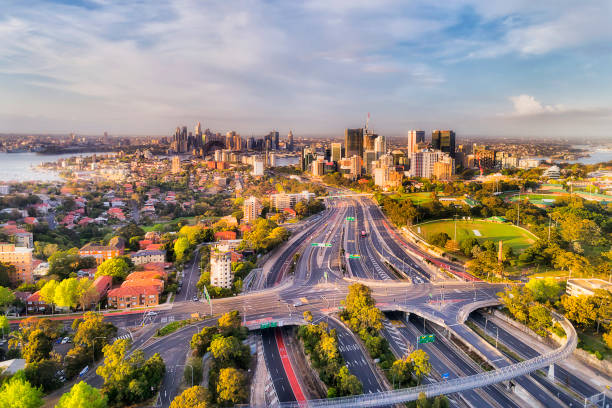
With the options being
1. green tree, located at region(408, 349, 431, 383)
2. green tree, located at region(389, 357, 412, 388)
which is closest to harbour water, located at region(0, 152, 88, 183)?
green tree, located at region(389, 357, 412, 388)

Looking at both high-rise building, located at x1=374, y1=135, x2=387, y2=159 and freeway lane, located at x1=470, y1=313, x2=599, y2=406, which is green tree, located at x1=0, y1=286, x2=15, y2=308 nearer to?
freeway lane, located at x1=470, y1=313, x2=599, y2=406

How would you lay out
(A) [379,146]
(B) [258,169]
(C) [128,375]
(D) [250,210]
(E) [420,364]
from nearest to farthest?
(C) [128,375] → (E) [420,364] → (D) [250,210] → (B) [258,169] → (A) [379,146]

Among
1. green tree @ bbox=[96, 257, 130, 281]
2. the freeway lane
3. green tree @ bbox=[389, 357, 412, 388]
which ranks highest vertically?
green tree @ bbox=[96, 257, 130, 281]

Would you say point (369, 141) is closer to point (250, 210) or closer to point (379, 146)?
point (379, 146)

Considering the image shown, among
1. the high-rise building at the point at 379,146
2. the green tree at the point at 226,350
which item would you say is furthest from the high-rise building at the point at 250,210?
the high-rise building at the point at 379,146

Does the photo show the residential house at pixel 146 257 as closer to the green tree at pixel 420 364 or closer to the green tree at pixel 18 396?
the green tree at pixel 18 396

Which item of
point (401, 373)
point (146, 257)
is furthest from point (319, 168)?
point (401, 373)
